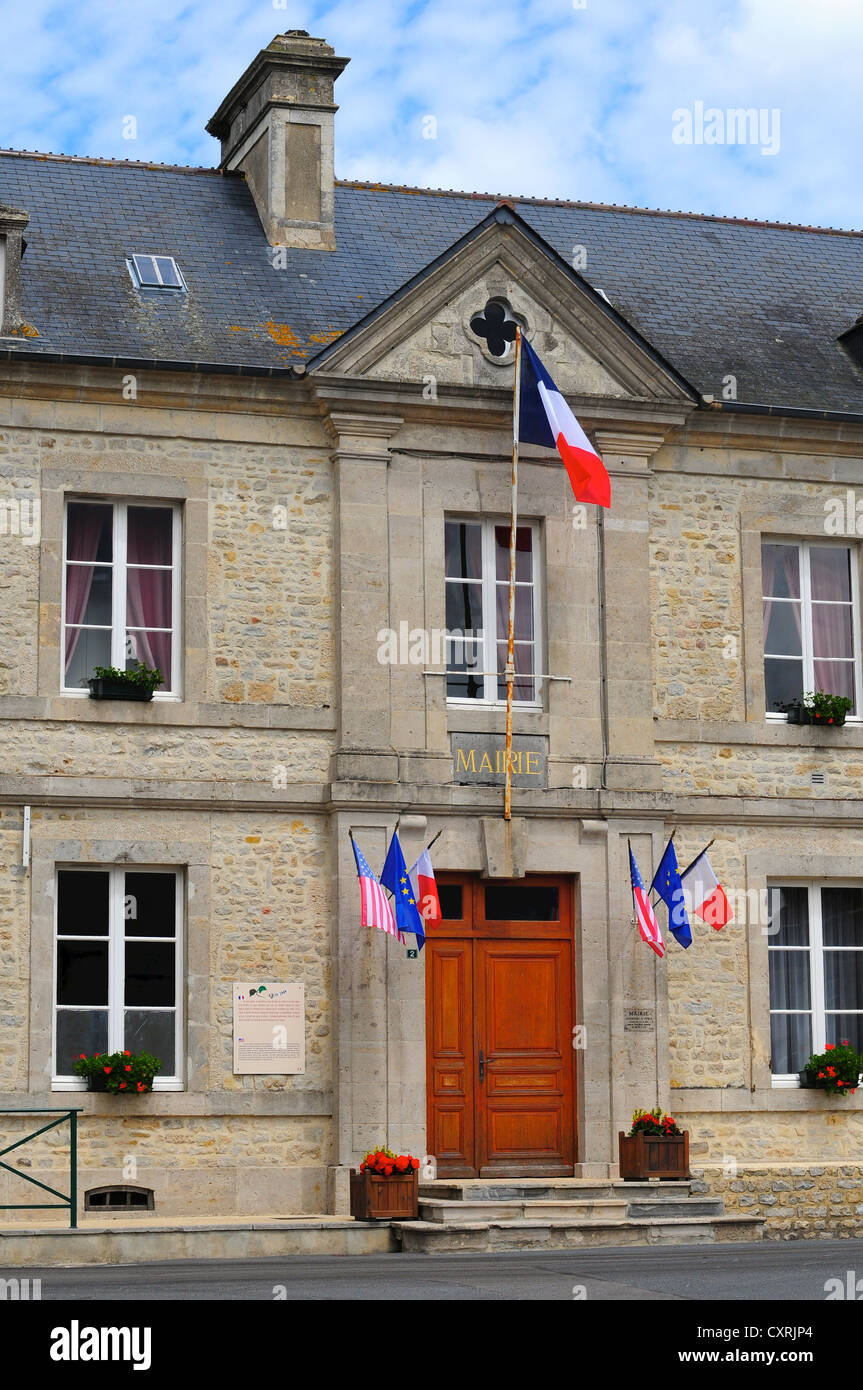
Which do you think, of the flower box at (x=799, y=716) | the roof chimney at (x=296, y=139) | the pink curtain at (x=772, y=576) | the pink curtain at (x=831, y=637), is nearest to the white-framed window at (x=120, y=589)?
the roof chimney at (x=296, y=139)

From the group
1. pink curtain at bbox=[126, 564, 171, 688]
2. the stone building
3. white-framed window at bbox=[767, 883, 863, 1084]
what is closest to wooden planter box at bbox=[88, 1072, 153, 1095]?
the stone building

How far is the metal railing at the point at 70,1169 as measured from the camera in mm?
13242

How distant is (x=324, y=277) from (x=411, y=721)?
13.2 feet

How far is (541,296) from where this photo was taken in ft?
53.5

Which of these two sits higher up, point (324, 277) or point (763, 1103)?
point (324, 277)

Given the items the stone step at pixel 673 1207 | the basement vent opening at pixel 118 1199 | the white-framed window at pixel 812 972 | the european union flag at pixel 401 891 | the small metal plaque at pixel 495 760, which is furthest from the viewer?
the white-framed window at pixel 812 972

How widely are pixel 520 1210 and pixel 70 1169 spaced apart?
2.97 metres

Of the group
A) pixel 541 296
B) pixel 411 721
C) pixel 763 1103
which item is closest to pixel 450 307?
pixel 541 296

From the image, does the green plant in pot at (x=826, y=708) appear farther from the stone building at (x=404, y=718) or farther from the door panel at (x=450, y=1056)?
the door panel at (x=450, y=1056)

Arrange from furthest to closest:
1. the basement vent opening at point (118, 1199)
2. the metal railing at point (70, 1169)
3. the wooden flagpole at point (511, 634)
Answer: the wooden flagpole at point (511, 634) → the basement vent opening at point (118, 1199) → the metal railing at point (70, 1169)

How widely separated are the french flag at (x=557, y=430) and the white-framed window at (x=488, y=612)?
2.58 feet

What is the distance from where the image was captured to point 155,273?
16641 millimetres

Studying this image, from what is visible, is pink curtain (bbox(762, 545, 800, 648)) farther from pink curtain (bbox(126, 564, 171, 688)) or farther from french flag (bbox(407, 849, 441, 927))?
pink curtain (bbox(126, 564, 171, 688))

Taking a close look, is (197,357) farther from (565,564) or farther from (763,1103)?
(763,1103)
